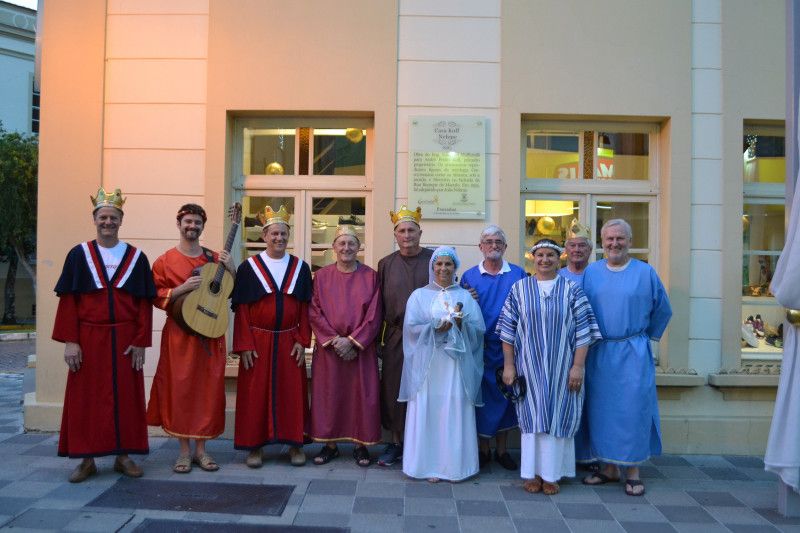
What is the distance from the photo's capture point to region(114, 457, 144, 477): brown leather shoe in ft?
16.1

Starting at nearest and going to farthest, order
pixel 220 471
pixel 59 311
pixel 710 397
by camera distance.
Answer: pixel 59 311 → pixel 220 471 → pixel 710 397

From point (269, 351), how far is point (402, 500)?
1492mm

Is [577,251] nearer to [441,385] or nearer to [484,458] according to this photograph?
[441,385]

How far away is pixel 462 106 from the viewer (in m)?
6.14

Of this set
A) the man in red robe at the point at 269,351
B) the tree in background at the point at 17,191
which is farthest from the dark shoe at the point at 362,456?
the tree in background at the point at 17,191

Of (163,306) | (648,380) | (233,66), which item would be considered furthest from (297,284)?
(648,380)

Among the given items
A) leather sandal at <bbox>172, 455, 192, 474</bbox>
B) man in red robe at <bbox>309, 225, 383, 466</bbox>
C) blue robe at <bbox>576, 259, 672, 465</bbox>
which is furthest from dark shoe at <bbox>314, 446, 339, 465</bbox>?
blue robe at <bbox>576, 259, 672, 465</bbox>

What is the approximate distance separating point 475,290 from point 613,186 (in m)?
1.99

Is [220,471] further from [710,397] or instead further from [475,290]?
[710,397]

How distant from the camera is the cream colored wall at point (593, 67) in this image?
20.0ft

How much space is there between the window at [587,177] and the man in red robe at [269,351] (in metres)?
2.37

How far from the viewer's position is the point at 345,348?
203 inches

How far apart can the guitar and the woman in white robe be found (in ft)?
4.45

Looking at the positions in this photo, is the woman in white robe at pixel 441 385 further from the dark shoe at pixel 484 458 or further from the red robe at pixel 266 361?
the red robe at pixel 266 361
